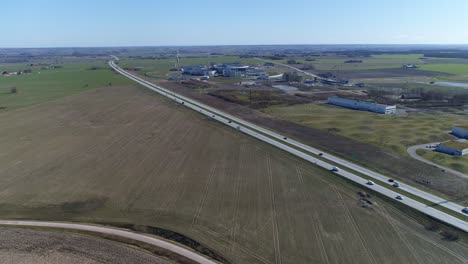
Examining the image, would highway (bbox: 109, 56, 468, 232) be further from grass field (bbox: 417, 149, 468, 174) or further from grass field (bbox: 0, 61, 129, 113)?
grass field (bbox: 0, 61, 129, 113)

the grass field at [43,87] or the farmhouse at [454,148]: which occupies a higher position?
the grass field at [43,87]

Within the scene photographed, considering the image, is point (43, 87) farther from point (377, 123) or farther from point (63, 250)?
point (377, 123)

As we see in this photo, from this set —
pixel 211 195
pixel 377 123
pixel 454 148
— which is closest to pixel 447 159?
pixel 454 148

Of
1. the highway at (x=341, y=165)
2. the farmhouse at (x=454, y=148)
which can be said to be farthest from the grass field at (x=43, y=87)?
the farmhouse at (x=454, y=148)

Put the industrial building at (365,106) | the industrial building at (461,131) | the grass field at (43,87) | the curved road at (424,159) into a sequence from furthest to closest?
the grass field at (43,87) → the industrial building at (365,106) → the industrial building at (461,131) → the curved road at (424,159)

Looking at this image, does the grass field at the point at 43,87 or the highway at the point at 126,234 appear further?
the grass field at the point at 43,87

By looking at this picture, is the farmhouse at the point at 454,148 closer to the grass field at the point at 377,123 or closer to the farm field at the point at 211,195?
the grass field at the point at 377,123

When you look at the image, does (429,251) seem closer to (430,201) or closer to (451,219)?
(451,219)

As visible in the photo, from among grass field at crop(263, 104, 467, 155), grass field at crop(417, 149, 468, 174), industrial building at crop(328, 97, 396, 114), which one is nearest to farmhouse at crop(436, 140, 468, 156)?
grass field at crop(417, 149, 468, 174)
